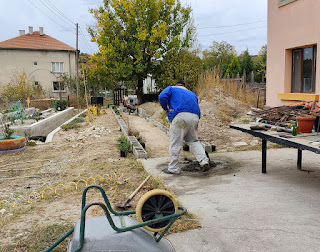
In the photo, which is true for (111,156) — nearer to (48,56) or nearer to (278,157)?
(278,157)

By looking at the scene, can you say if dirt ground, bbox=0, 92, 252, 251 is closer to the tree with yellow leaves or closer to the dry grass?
the dry grass

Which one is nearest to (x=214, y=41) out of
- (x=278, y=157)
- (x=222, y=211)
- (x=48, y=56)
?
(x=48, y=56)

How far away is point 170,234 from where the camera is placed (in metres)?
3.52

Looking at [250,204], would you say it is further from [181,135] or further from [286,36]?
[286,36]

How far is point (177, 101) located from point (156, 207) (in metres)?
3.84

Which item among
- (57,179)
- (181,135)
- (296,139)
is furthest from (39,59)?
(296,139)

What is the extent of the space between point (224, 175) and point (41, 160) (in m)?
4.35

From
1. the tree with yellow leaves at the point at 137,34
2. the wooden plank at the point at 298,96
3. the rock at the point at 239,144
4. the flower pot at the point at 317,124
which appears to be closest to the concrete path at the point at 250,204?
the flower pot at the point at 317,124

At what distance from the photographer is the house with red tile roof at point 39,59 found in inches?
1433

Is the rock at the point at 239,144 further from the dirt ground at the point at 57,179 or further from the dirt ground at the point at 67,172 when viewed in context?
the dirt ground at the point at 57,179

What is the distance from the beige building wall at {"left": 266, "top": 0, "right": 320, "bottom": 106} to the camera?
923cm

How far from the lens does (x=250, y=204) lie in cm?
435

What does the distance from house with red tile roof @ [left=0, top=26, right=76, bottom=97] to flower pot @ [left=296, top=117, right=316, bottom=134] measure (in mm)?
32681

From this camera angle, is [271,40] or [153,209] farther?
[271,40]
